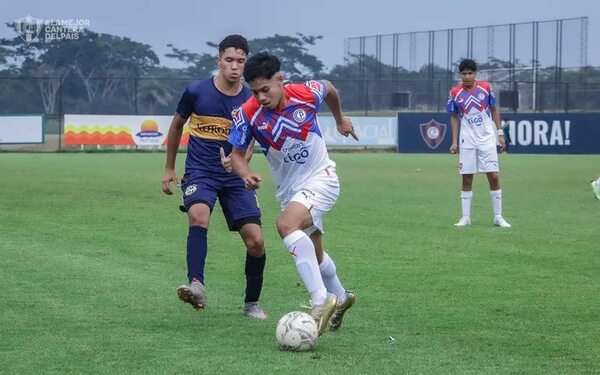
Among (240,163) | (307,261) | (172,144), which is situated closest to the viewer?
(307,261)

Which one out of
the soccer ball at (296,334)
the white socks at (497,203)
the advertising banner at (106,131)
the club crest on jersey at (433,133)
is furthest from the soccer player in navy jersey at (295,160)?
the club crest on jersey at (433,133)

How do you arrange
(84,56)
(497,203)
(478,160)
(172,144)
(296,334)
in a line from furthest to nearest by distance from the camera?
1. (84,56)
2. (478,160)
3. (497,203)
4. (172,144)
5. (296,334)

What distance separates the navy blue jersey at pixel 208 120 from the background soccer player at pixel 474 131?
7.53 meters

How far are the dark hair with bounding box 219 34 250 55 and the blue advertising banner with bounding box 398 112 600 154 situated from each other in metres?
38.8

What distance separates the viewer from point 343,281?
10430 mm

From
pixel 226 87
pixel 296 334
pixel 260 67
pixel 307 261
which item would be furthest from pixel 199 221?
pixel 296 334

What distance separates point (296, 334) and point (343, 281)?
10.9 feet

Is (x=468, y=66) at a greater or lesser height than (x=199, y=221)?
greater

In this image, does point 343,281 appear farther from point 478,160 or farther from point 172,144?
point 478,160

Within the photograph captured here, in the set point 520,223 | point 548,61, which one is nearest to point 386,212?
point 520,223

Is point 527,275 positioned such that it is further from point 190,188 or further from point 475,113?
point 475,113

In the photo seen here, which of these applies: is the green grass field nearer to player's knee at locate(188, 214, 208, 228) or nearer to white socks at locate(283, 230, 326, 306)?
white socks at locate(283, 230, 326, 306)

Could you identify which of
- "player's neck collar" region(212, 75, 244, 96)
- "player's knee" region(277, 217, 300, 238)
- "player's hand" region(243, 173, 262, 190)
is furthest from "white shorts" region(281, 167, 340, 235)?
"player's neck collar" region(212, 75, 244, 96)

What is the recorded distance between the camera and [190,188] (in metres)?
8.82
